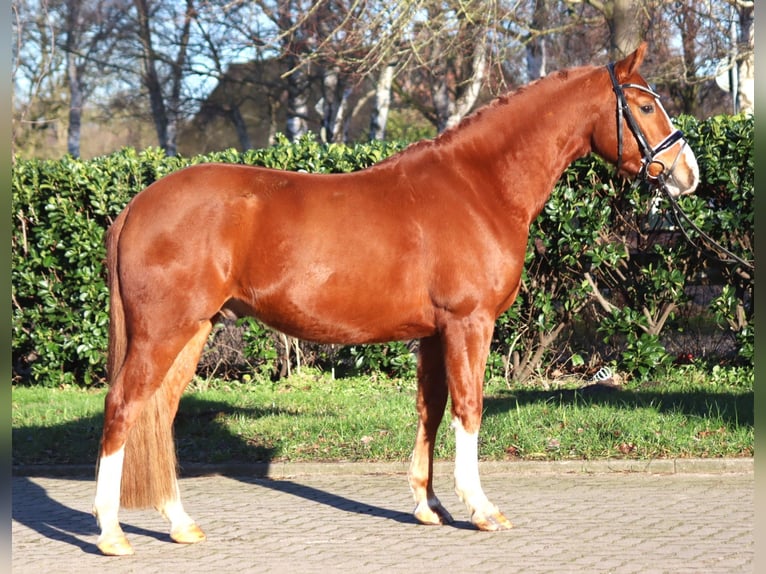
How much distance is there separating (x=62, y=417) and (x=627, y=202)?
18.9 ft

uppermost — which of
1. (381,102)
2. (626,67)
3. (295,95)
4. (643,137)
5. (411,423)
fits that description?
(295,95)

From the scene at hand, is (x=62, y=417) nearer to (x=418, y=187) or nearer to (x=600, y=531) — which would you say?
(x=418, y=187)

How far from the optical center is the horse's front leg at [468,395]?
17.9 feet

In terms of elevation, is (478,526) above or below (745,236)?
below

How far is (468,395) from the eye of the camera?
5.44 metres

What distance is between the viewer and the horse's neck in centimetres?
572

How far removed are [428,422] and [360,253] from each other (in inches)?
46.5

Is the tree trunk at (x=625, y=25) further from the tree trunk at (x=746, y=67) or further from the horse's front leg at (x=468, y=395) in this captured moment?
the horse's front leg at (x=468, y=395)

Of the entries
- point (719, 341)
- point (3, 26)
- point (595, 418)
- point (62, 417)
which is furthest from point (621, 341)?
point (3, 26)

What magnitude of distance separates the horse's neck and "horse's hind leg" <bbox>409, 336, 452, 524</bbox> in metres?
1.03

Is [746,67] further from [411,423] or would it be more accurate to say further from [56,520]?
[56,520]

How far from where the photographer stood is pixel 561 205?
941cm

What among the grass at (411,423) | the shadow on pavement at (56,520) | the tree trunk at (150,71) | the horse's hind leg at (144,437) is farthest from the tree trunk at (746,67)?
the tree trunk at (150,71)

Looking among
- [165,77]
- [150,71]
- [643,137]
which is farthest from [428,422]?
[165,77]
